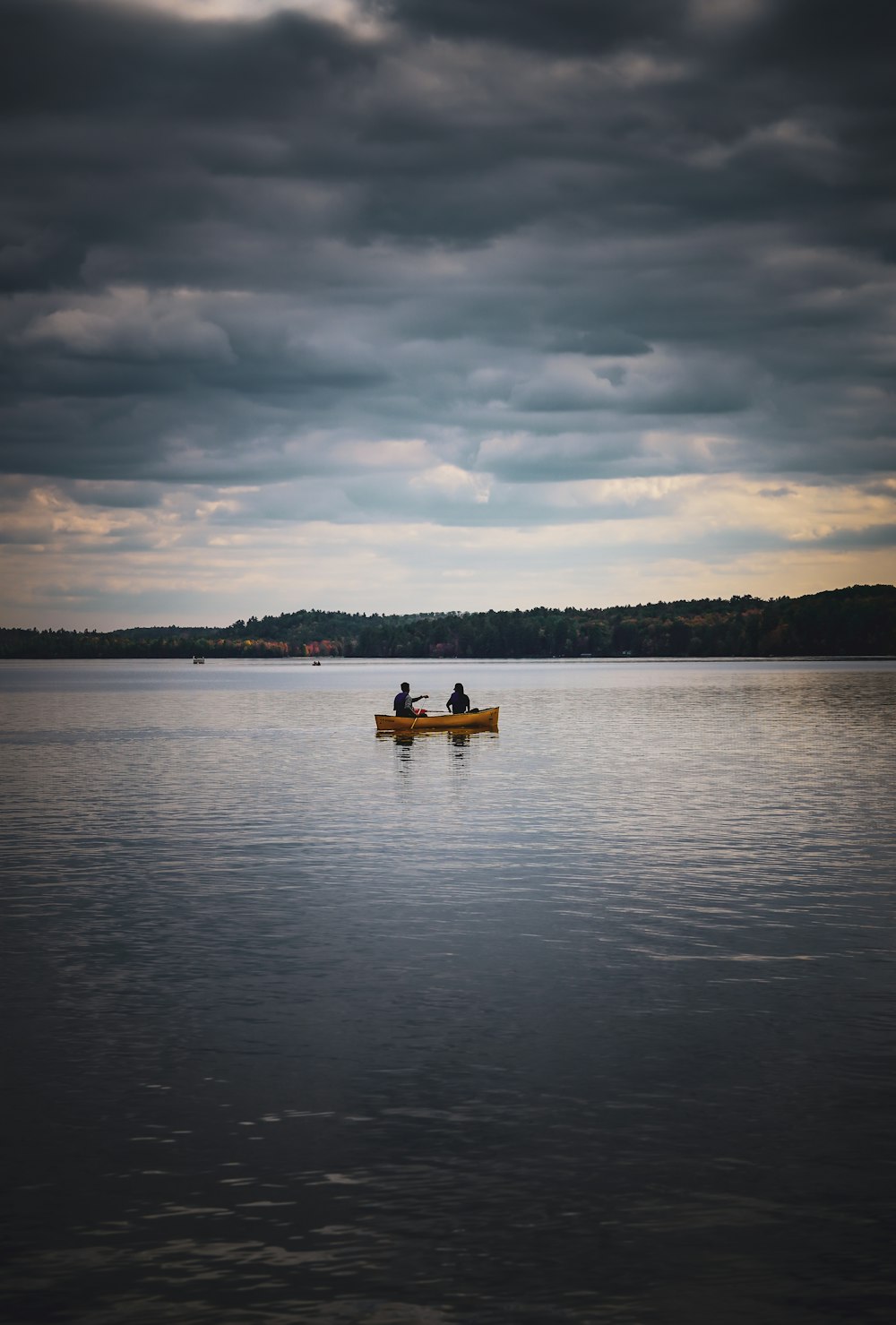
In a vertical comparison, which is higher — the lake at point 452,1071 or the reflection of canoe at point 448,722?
the reflection of canoe at point 448,722

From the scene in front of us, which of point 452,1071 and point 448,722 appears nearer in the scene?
point 452,1071

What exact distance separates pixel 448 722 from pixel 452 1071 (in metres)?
60.6

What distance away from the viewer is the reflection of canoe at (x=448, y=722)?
246 feet

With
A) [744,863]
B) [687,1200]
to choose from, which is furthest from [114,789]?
[687,1200]

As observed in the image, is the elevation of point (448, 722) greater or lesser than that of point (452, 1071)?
greater

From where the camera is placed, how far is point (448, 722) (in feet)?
247

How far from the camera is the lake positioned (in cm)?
988

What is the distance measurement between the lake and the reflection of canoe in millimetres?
36786

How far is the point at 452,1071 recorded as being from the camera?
1482cm

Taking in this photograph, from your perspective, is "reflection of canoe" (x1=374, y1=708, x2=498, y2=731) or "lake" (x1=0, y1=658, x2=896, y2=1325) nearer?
"lake" (x1=0, y1=658, x2=896, y2=1325)

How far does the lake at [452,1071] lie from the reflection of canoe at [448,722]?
3679 cm

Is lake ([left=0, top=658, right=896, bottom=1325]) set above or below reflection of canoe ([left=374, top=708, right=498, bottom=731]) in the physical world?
below

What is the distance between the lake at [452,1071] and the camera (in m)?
9.88

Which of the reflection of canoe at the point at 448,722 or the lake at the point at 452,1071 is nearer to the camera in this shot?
the lake at the point at 452,1071
